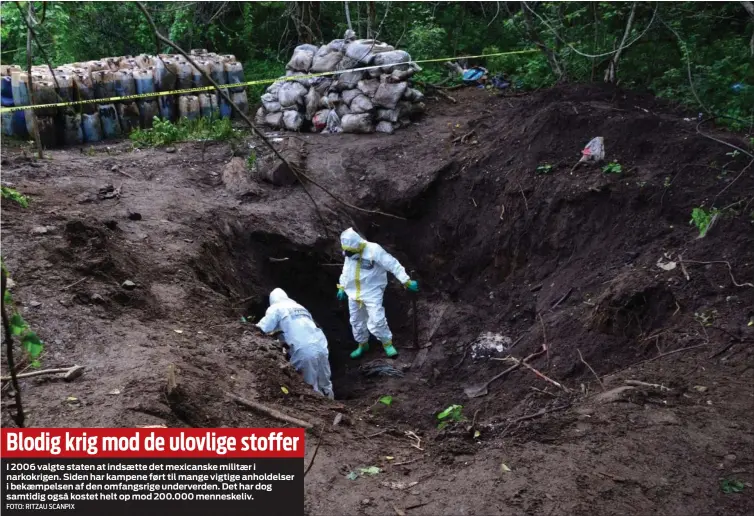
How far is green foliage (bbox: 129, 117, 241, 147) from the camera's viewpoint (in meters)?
11.7

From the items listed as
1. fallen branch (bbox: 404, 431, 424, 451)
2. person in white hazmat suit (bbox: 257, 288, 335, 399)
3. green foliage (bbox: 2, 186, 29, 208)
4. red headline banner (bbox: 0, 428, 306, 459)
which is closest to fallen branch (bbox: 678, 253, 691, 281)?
fallen branch (bbox: 404, 431, 424, 451)

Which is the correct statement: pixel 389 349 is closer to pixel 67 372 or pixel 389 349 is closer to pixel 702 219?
pixel 702 219

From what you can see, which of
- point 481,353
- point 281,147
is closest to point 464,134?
point 281,147

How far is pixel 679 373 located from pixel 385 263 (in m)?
4.19

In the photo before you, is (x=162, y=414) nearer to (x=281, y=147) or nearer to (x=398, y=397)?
(x=398, y=397)

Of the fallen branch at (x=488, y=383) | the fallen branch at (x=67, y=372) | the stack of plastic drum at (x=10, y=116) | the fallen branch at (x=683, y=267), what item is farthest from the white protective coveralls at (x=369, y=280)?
the stack of plastic drum at (x=10, y=116)

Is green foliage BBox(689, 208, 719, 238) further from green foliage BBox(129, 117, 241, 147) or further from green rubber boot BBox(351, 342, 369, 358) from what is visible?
green foliage BBox(129, 117, 241, 147)

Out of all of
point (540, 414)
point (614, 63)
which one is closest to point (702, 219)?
point (540, 414)

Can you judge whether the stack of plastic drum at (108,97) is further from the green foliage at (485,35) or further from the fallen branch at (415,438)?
the fallen branch at (415,438)

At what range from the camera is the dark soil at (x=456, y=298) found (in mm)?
4555

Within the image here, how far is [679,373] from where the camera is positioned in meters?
5.53

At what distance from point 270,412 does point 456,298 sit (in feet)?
16.9

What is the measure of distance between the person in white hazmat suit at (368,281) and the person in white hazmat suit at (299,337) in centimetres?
163

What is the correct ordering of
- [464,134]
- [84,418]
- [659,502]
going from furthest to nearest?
[464,134]
[84,418]
[659,502]
